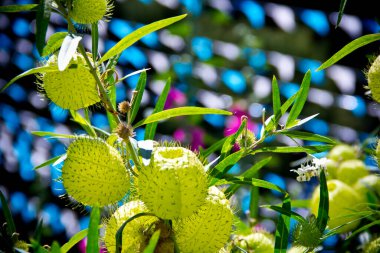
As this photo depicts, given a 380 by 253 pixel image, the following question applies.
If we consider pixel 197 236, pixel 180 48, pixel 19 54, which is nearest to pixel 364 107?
pixel 180 48

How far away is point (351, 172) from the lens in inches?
36.8

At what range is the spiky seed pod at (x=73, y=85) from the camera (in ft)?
1.85

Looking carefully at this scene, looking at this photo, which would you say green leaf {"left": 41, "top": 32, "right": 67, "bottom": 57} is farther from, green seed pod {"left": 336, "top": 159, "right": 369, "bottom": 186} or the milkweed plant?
green seed pod {"left": 336, "top": 159, "right": 369, "bottom": 186}

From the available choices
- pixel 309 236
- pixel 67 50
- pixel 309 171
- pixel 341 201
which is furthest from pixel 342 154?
pixel 67 50

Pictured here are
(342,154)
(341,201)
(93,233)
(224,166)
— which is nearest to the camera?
(93,233)

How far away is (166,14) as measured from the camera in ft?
11.4

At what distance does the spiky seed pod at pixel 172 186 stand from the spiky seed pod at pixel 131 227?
0.02 meters

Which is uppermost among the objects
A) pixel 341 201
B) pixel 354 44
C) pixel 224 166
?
pixel 354 44

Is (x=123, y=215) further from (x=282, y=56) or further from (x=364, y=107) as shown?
(x=282, y=56)

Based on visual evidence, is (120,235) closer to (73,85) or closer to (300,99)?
(73,85)

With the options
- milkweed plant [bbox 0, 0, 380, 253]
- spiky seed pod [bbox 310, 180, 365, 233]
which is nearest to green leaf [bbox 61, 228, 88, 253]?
milkweed plant [bbox 0, 0, 380, 253]

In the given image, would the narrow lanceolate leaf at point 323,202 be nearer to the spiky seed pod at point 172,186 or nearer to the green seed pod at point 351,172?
the spiky seed pod at point 172,186

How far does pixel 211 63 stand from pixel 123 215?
8.65ft

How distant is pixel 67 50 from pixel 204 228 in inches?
6.4
